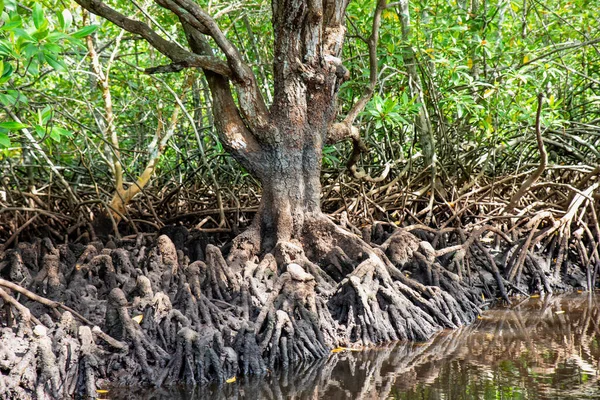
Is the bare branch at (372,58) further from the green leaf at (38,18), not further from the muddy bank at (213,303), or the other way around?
the green leaf at (38,18)

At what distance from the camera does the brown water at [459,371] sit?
3.67m

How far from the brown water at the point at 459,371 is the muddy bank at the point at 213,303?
0.43ft

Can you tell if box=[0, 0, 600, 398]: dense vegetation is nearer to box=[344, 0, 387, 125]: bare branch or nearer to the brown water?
box=[344, 0, 387, 125]: bare branch

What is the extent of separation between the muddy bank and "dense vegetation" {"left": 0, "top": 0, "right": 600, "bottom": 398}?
0.04ft

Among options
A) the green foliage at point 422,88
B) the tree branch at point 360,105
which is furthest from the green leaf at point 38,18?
the tree branch at point 360,105

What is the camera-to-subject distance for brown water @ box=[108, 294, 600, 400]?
367 centimetres

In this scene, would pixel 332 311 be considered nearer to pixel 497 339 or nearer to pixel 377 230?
pixel 497 339

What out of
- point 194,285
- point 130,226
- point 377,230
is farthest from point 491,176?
point 194,285

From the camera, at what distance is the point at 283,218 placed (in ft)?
17.5

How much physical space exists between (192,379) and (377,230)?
2657 millimetres

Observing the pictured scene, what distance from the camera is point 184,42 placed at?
8.45 metres

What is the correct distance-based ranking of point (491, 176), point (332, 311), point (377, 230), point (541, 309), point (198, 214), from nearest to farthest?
point (332, 311) → point (541, 309) → point (377, 230) → point (198, 214) → point (491, 176)

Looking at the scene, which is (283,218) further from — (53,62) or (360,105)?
(53,62)

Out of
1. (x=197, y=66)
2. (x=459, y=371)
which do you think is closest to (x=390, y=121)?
(x=197, y=66)
